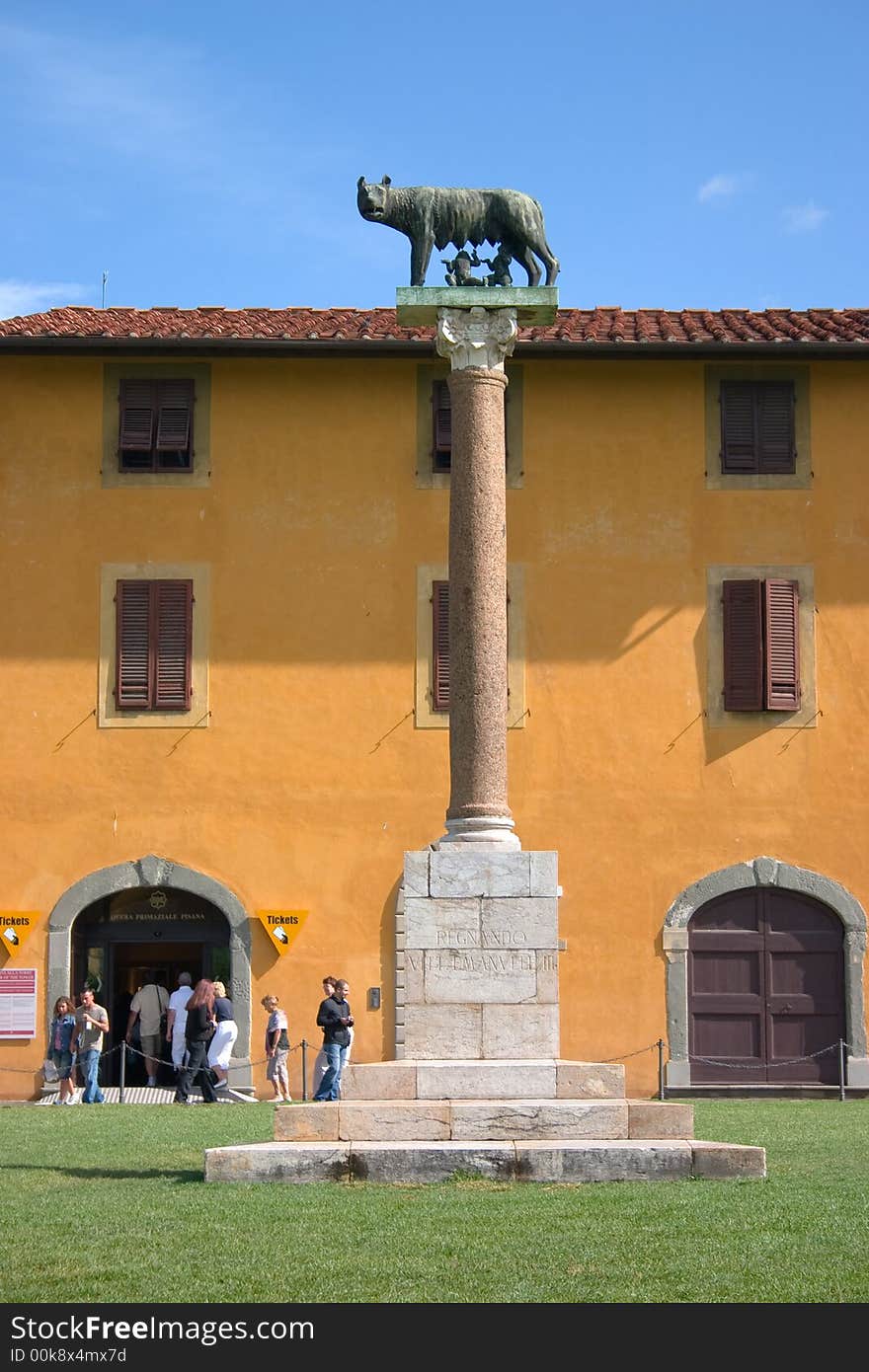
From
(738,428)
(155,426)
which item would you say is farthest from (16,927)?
(738,428)

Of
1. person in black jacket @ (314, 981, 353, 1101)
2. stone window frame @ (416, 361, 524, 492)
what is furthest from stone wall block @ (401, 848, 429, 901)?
stone window frame @ (416, 361, 524, 492)

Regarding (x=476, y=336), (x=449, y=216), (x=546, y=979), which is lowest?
(x=546, y=979)

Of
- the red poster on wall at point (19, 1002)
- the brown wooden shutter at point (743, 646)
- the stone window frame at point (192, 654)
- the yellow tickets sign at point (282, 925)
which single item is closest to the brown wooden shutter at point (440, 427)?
the stone window frame at point (192, 654)

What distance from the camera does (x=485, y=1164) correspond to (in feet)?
42.3

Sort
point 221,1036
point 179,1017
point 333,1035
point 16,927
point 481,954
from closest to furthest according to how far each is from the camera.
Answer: point 481,954 < point 333,1035 < point 221,1036 < point 179,1017 < point 16,927

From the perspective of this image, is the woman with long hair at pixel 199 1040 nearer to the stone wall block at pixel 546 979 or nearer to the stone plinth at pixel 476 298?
the stone wall block at pixel 546 979

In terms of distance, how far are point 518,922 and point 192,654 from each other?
10.6 meters

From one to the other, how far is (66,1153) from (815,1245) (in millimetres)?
7195

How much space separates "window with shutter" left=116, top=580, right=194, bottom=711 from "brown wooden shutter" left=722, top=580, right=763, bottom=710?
254 inches

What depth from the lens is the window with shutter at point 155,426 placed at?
24797mm

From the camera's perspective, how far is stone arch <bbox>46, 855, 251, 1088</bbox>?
2383cm

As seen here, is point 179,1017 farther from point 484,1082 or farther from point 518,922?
point 484,1082
